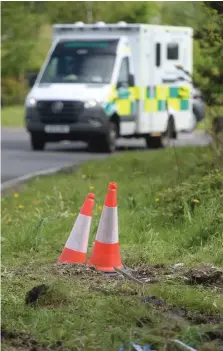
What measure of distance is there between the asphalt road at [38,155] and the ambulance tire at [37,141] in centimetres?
19

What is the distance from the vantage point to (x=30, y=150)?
24.0 m

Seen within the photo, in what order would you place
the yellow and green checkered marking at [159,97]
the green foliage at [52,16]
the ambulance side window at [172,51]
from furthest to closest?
the green foliage at [52,16]
the ambulance side window at [172,51]
the yellow and green checkered marking at [159,97]

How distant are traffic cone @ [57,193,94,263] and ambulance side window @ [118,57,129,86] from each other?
15.6m

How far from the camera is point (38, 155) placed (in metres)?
22.4

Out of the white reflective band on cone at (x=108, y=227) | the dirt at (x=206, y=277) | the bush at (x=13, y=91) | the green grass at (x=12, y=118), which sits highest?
the white reflective band on cone at (x=108, y=227)

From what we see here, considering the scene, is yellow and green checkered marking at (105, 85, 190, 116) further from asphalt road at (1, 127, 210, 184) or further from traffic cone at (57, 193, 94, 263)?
traffic cone at (57, 193, 94, 263)

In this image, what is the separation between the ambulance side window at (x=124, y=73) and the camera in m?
23.3

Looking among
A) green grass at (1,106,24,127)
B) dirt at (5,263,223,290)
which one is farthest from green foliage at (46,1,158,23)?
dirt at (5,263,223,290)

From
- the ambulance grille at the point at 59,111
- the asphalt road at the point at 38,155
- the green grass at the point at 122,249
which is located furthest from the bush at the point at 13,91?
the green grass at the point at 122,249

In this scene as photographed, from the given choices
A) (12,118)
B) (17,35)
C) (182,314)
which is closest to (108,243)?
(182,314)

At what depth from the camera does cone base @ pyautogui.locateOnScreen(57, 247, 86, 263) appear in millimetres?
7730

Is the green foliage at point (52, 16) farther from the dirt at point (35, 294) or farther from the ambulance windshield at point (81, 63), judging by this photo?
the dirt at point (35, 294)

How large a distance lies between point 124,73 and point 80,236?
15.9m

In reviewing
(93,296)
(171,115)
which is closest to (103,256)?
(93,296)
